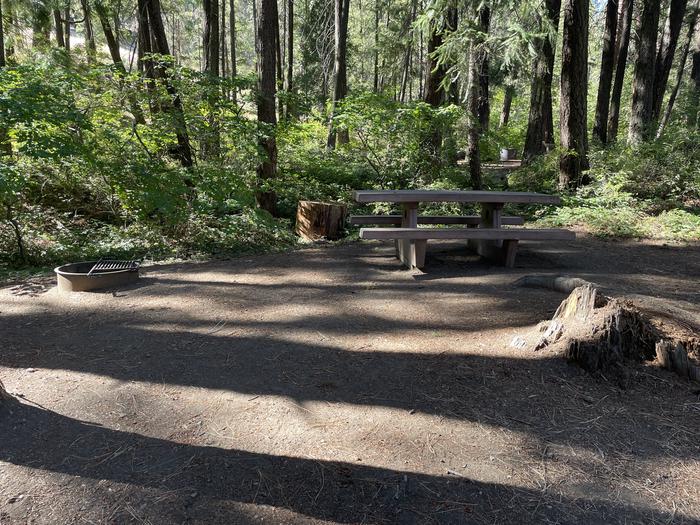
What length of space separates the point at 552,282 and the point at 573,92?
7.69 meters

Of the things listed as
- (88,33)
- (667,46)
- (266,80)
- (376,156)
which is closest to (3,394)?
(266,80)

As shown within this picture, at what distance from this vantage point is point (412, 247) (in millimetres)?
6043

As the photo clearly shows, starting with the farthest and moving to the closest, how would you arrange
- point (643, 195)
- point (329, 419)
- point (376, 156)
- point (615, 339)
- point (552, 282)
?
1. point (376, 156)
2. point (643, 195)
3. point (552, 282)
4. point (615, 339)
5. point (329, 419)

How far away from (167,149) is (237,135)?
138 centimetres

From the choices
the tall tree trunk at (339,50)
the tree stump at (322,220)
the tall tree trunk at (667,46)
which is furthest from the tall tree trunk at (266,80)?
the tall tree trunk at (667,46)

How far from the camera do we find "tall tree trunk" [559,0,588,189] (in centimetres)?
1042

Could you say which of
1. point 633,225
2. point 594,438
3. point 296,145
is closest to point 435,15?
point 296,145

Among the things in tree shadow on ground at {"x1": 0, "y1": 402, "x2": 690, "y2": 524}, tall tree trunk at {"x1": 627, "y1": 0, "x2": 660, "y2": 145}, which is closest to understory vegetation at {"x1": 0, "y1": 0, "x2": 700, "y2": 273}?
tall tree trunk at {"x1": 627, "y1": 0, "x2": 660, "y2": 145}

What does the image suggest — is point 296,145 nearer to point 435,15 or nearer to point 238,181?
point 435,15

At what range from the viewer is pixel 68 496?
2.15 metres

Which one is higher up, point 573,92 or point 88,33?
point 88,33

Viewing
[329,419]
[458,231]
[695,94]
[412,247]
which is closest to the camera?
[329,419]

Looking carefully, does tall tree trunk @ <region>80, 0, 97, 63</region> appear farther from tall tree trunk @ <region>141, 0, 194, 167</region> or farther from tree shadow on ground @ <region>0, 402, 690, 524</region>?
tree shadow on ground @ <region>0, 402, 690, 524</region>

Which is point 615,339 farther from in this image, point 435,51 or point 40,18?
point 40,18
